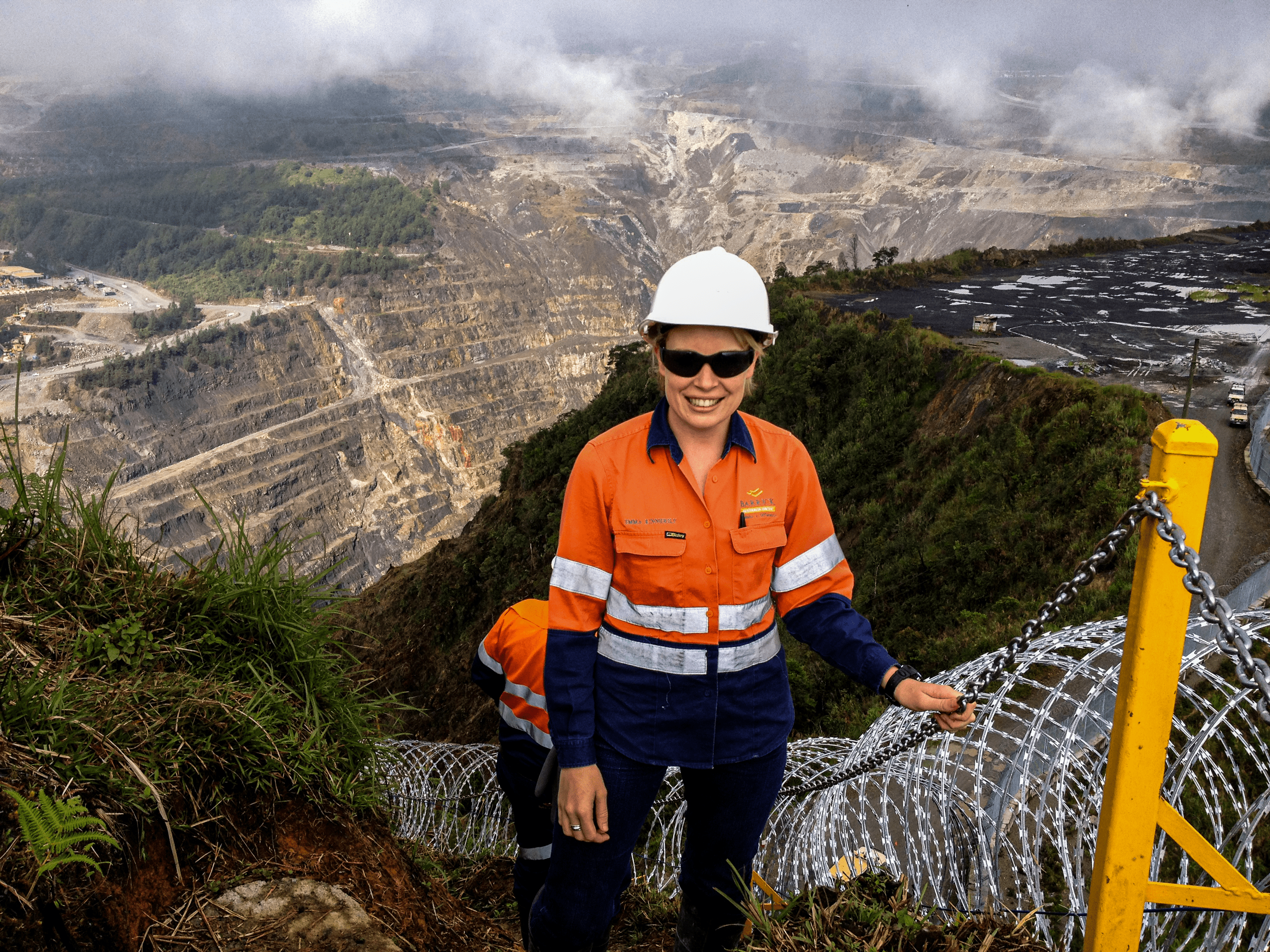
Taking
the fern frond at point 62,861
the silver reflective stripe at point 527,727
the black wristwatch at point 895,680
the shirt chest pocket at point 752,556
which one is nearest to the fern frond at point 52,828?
the fern frond at point 62,861

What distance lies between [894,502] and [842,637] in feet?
39.6

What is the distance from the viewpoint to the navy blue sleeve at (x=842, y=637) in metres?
2.31

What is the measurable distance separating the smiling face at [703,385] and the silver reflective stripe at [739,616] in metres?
0.52

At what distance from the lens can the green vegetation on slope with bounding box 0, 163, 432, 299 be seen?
13788 cm

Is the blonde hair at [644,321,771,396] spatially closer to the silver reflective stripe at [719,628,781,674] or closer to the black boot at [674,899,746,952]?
the silver reflective stripe at [719,628,781,674]

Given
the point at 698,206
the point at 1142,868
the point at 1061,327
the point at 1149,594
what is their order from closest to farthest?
the point at 1149,594
the point at 1142,868
the point at 1061,327
the point at 698,206

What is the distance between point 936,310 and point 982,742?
60.4ft

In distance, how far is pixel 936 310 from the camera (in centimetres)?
1969

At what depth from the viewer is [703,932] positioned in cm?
266

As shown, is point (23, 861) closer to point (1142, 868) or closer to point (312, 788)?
point (312, 788)

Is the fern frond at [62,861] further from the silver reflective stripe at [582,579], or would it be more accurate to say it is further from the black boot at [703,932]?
the black boot at [703,932]

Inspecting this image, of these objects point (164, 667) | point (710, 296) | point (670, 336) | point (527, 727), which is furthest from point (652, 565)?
point (164, 667)

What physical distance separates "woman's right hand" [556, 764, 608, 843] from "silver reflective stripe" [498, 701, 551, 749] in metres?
0.83

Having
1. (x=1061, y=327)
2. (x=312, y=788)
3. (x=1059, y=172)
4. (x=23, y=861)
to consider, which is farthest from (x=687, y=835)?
(x=1059, y=172)
